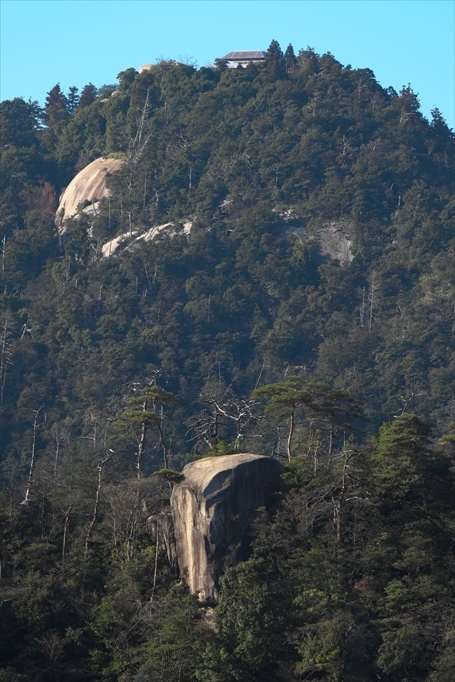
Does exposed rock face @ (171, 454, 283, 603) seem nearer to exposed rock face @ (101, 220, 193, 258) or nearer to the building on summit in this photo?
exposed rock face @ (101, 220, 193, 258)

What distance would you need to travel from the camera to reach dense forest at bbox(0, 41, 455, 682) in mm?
36750

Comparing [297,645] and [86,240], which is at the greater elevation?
[86,240]

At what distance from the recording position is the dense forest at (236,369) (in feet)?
121

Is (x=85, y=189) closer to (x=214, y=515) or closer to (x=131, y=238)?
(x=131, y=238)

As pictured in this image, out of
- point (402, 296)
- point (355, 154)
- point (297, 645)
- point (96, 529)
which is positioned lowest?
point (297, 645)

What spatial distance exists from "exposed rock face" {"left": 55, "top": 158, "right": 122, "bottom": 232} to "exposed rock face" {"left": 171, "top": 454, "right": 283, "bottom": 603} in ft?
205

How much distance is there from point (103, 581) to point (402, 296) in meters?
49.9

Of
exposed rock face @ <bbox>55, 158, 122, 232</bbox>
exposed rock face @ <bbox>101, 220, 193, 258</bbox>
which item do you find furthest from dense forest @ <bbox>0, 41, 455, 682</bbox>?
exposed rock face @ <bbox>55, 158, 122, 232</bbox>

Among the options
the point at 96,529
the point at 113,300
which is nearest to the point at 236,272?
the point at 113,300

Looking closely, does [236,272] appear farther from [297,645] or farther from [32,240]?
[297,645]

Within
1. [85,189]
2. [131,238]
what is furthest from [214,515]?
[85,189]

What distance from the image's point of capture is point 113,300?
88125mm

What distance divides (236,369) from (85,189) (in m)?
25.0

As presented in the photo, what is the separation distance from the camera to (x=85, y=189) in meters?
102
